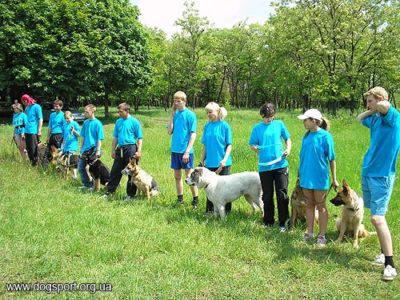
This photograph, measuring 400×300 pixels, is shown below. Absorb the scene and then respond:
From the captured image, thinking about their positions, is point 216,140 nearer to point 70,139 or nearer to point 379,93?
point 379,93

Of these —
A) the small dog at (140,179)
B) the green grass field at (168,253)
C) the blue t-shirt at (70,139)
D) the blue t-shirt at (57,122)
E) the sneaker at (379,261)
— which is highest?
the blue t-shirt at (57,122)

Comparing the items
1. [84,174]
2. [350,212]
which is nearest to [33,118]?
[84,174]

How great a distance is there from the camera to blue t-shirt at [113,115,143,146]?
815 centimetres

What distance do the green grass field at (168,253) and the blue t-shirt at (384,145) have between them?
129cm

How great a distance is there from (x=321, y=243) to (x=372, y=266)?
2.84 feet

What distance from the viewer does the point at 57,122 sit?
1084cm

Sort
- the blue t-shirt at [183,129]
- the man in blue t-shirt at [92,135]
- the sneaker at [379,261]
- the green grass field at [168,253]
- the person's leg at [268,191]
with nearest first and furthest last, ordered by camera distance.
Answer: the green grass field at [168,253], the sneaker at [379,261], the person's leg at [268,191], the blue t-shirt at [183,129], the man in blue t-shirt at [92,135]

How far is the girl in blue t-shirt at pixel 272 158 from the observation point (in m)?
6.31

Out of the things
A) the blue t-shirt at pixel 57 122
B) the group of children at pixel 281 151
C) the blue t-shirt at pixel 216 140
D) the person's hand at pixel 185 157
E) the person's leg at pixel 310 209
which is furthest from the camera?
the blue t-shirt at pixel 57 122

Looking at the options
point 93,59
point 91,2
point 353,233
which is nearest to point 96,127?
point 353,233

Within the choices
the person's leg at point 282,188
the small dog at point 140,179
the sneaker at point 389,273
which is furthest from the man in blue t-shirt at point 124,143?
the sneaker at point 389,273

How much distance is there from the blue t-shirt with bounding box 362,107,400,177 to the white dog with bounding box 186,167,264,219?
2345 mm

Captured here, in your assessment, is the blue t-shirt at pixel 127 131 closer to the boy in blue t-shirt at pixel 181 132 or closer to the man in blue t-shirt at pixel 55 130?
the boy in blue t-shirt at pixel 181 132

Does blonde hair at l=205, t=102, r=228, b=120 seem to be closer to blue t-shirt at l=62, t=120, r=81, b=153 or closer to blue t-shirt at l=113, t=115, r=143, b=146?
blue t-shirt at l=113, t=115, r=143, b=146
